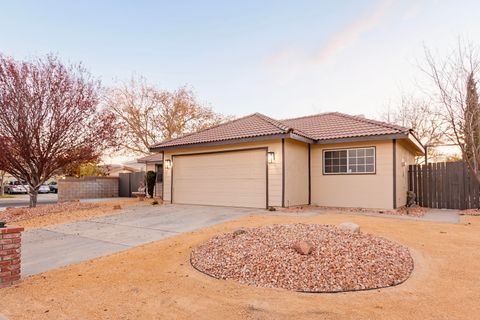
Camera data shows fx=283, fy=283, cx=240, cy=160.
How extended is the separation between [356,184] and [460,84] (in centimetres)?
618

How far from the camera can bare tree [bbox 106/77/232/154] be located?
23859 millimetres

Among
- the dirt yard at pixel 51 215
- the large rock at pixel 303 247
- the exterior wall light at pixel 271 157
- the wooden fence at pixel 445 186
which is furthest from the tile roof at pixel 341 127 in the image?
the dirt yard at pixel 51 215

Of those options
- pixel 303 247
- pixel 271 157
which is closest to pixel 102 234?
pixel 303 247

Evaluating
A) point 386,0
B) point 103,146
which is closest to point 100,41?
point 103,146

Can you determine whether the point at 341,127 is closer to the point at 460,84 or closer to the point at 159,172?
the point at 460,84

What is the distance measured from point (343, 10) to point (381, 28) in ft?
6.24

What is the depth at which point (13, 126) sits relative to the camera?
10508mm

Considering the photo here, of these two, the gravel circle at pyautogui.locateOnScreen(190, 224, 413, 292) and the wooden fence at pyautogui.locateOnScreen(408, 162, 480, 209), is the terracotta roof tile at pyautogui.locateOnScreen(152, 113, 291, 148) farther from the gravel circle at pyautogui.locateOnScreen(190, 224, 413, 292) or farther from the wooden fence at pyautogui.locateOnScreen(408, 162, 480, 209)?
the wooden fence at pyautogui.locateOnScreen(408, 162, 480, 209)

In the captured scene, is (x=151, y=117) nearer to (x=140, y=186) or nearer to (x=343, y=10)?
(x=140, y=186)

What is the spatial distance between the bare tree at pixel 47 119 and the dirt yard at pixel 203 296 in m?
8.39

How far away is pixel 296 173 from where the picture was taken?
10891 millimetres

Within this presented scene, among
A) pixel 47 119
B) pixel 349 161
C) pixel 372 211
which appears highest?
pixel 47 119

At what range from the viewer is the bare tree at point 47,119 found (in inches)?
413

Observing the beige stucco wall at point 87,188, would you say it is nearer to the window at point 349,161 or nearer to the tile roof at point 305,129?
the tile roof at point 305,129
